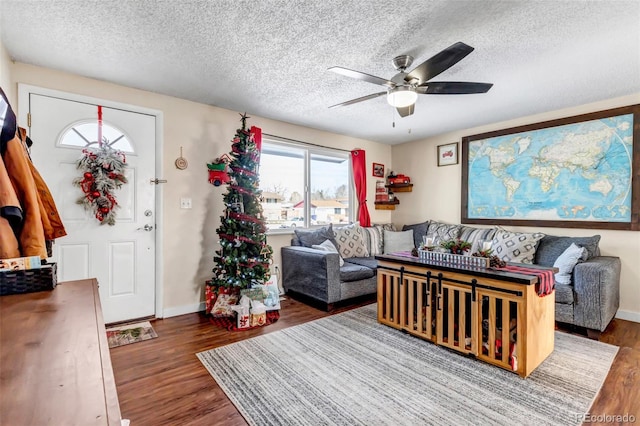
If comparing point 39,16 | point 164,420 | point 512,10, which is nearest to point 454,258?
point 512,10

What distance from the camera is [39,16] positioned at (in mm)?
1929

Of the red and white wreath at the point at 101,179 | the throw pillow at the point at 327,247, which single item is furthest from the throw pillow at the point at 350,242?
the red and white wreath at the point at 101,179

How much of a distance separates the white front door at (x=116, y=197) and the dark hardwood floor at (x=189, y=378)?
1.63 feet

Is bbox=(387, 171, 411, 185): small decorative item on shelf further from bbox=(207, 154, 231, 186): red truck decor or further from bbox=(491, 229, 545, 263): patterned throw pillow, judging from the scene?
bbox=(207, 154, 231, 186): red truck decor

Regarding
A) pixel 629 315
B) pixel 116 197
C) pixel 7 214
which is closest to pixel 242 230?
pixel 116 197

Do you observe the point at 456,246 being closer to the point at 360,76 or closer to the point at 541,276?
the point at 541,276

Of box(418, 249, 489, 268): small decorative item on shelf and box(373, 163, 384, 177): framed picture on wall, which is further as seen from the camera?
box(373, 163, 384, 177): framed picture on wall

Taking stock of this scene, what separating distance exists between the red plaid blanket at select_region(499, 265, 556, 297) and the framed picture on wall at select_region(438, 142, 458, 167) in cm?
265

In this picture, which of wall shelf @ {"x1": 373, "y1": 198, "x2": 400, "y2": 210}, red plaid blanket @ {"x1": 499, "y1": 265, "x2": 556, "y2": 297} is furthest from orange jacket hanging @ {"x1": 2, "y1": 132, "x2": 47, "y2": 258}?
wall shelf @ {"x1": 373, "y1": 198, "x2": 400, "y2": 210}

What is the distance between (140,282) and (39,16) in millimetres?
2321

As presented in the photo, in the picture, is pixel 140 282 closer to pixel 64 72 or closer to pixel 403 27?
pixel 64 72

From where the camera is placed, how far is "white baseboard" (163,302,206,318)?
10.6 ft

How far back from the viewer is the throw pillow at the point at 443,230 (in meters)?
4.25

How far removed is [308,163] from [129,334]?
9.86 ft
